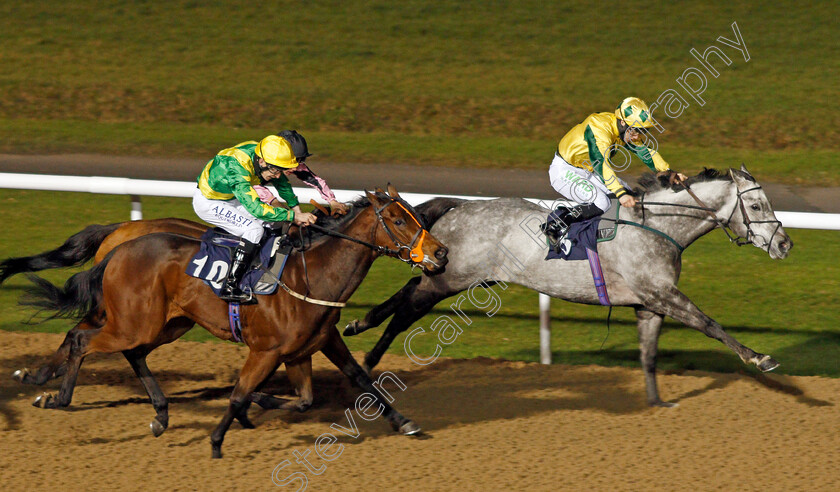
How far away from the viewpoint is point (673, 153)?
1422cm

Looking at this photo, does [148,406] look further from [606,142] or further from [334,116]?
[334,116]

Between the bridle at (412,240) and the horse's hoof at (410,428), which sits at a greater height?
the bridle at (412,240)

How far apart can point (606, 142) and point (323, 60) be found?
13.5 metres

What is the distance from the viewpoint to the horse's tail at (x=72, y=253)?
668 centimetres

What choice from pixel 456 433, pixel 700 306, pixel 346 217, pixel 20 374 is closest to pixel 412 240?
pixel 346 217

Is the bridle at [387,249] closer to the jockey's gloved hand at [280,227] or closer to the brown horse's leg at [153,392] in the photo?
the jockey's gloved hand at [280,227]

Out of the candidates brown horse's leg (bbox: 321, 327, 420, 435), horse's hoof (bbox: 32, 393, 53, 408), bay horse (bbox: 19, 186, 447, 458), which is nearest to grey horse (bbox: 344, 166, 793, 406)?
brown horse's leg (bbox: 321, 327, 420, 435)

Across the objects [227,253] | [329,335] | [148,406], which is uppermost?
[227,253]

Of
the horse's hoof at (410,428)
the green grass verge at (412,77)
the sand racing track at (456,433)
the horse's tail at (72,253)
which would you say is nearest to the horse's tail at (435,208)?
the sand racing track at (456,433)

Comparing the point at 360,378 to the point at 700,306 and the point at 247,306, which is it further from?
the point at 700,306

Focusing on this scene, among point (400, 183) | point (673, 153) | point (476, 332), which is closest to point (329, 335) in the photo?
point (476, 332)

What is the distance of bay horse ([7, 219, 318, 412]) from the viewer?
6199 millimetres

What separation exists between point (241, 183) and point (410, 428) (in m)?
1.64

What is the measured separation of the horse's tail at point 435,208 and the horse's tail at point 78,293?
2.13 metres
